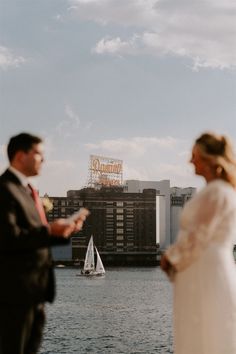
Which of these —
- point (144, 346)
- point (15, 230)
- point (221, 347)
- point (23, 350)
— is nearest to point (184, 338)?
point (221, 347)

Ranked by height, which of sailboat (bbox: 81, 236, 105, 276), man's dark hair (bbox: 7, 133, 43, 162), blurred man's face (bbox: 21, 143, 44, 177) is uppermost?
man's dark hair (bbox: 7, 133, 43, 162)

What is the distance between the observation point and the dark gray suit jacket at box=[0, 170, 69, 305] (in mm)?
3900

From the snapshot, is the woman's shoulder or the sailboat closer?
the woman's shoulder

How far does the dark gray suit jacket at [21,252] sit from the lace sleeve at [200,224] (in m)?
0.84

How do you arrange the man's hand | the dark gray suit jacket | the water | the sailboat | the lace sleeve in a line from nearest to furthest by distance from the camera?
1. the dark gray suit jacket
2. the man's hand
3. the lace sleeve
4. the water
5. the sailboat

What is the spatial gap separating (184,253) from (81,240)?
188510 millimetres

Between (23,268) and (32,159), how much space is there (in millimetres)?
685

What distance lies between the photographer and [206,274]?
15.0 ft

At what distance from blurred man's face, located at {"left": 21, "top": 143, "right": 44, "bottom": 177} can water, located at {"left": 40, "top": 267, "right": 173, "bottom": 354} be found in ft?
121

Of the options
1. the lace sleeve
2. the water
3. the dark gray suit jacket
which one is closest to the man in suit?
the dark gray suit jacket

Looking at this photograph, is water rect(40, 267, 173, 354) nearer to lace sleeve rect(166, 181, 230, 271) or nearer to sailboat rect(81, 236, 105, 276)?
sailboat rect(81, 236, 105, 276)

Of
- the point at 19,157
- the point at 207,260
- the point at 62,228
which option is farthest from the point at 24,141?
the point at 207,260

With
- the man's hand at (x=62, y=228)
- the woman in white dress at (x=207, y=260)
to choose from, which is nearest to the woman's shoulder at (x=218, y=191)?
the woman in white dress at (x=207, y=260)

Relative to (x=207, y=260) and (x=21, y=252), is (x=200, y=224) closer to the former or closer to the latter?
(x=207, y=260)
